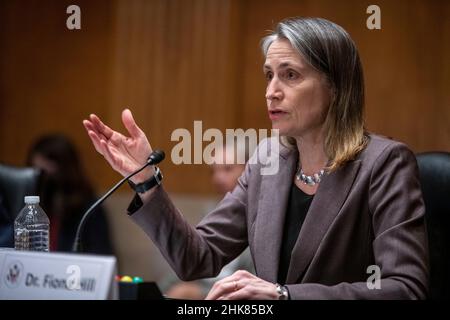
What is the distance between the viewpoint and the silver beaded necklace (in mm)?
2031

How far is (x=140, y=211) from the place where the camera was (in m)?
1.94

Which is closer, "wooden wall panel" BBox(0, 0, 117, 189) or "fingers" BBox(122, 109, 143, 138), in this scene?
"fingers" BBox(122, 109, 143, 138)

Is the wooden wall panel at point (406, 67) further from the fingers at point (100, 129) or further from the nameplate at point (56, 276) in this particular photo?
the nameplate at point (56, 276)

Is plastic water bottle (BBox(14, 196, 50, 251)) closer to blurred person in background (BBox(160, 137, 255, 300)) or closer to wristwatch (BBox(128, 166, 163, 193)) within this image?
wristwatch (BBox(128, 166, 163, 193))

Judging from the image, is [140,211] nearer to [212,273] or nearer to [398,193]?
[212,273]

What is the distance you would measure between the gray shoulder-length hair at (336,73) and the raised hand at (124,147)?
47 centimetres

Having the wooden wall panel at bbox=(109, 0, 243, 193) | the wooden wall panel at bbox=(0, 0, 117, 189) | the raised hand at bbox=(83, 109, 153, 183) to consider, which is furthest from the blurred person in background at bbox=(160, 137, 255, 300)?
the raised hand at bbox=(83, 109, 153, 183)

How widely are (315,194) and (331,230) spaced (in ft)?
0.38

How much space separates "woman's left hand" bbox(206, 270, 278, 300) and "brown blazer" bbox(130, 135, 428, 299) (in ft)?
0.20

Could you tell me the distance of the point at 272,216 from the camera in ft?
6.67

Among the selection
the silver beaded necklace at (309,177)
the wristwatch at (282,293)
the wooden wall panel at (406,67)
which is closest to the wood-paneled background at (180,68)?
the wooden wall panel at (406,67)

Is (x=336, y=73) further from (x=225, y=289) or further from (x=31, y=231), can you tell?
(x=31, y=231)

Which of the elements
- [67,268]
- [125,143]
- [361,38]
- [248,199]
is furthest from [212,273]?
[361,38]
